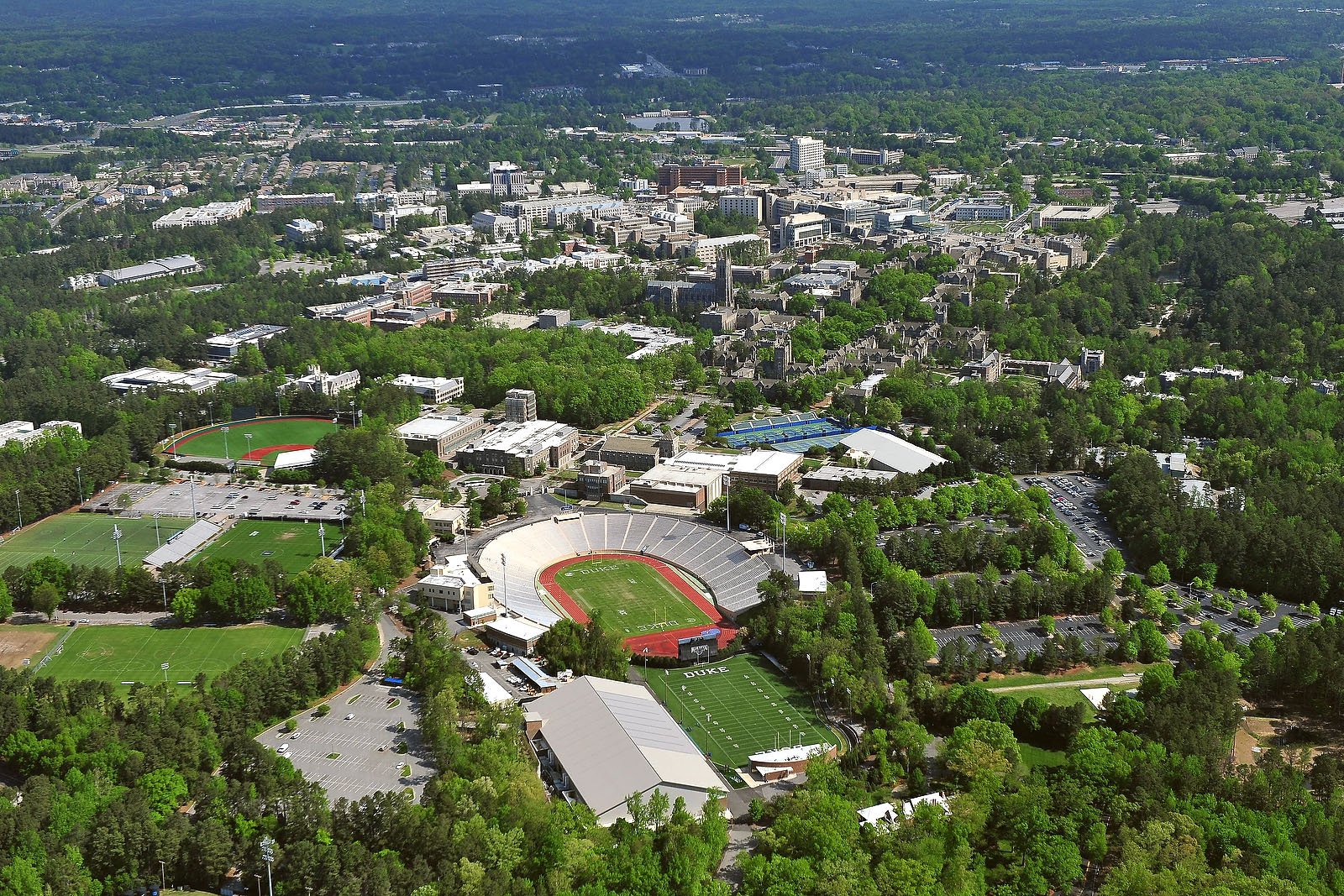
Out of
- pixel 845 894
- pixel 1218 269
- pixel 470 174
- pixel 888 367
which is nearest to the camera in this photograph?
pixel 845 894

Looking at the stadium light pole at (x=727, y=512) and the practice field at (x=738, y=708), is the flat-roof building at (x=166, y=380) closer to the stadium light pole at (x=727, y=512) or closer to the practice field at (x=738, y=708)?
the stadium light pole at (x=727, y=512)

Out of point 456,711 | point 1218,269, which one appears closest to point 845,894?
point 456,711

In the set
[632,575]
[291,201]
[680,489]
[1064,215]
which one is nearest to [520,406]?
[680,489]

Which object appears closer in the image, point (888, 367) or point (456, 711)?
point (456, 711)

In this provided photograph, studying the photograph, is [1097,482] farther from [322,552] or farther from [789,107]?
[789,107]

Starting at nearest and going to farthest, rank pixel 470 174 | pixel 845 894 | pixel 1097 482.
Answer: pixel 845 894
pixel 1097 482
pixel 470 174

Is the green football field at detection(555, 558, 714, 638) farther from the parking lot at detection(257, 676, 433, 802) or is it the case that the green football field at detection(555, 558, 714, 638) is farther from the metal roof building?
the parking lot at detection(257, 676, 433, 802)

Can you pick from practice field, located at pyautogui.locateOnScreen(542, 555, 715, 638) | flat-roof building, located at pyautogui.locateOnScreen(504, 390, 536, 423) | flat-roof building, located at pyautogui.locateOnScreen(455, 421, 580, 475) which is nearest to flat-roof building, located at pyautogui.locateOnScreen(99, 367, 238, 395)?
flat-roof building, located at pyautogui.locateOnScreen(504, 390, 536, 423)
